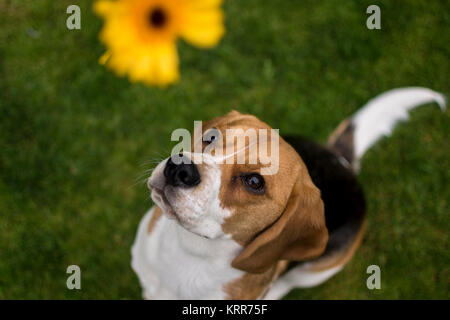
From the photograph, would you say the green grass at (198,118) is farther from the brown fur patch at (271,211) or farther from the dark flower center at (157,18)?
the brown fur patch at (271,211)

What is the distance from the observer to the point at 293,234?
9.34 ft

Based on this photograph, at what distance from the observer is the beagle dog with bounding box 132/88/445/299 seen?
262 cm

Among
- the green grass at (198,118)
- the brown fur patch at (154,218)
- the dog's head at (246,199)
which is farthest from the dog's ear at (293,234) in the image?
the green grass at (198,118)

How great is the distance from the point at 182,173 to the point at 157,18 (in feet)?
4.47

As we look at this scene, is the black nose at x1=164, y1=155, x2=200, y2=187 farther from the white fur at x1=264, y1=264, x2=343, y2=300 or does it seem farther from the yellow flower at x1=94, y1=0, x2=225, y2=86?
the white fur at x1=264, y1=264, x2=343, y2=300

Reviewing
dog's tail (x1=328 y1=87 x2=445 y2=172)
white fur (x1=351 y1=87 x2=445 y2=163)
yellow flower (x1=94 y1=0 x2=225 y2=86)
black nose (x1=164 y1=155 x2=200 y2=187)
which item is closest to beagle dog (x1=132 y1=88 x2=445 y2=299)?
black nose (x1=164 y1=155 x2=200 y2=187)

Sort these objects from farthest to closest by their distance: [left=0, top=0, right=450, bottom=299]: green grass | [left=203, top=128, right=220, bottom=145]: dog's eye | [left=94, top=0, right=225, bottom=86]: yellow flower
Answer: [left=0, top=0, right=450, bottom=299]: green grass
[left=94, top=0, right=225, bottom=86]: yellow flower
[left=203, top=128, right=220, bottom=145]: dog's eye

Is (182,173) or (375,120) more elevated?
(375,120)

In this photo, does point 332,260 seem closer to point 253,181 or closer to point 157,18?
point 253,181

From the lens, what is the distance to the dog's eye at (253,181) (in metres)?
2.70

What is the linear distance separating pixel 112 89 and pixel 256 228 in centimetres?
277

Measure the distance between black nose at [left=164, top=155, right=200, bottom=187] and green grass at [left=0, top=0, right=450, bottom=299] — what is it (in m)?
2.12

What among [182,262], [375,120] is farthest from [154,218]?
[375,120]
